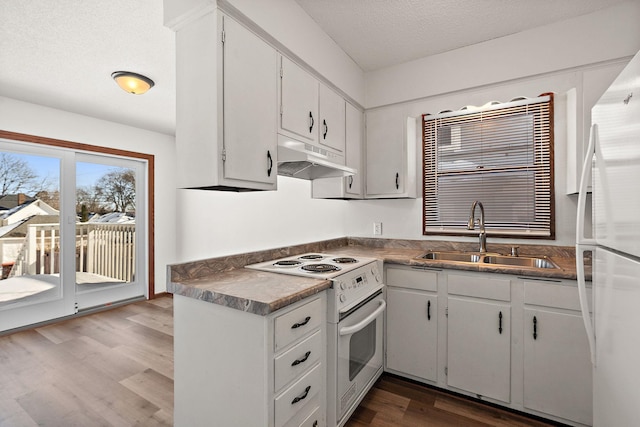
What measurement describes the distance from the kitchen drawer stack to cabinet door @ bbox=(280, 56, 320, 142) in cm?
118

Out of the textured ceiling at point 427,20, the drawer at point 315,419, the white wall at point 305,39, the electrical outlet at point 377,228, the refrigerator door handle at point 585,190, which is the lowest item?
the drawer at point 315,419

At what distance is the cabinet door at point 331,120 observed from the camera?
2361 mm

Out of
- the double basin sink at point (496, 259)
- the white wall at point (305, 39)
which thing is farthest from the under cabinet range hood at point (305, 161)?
the double basin sink at point (496, 259)

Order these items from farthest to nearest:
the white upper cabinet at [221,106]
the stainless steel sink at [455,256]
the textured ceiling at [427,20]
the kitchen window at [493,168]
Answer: the stainless steel sink at [455,256], the kitchen window at [493,168], the textured ceiling at [427,20], the white upper cabinet at [221,106]

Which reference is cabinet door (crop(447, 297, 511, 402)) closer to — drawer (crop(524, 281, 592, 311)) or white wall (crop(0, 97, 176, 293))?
drawer (crop(524, 281, 592, 311))

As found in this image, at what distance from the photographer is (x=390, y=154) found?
2.84m

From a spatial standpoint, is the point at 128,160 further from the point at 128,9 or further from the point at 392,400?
the point at 392,400

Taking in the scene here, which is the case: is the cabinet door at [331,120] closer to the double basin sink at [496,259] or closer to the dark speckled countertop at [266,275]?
the dark speckled countertop at [266,275]

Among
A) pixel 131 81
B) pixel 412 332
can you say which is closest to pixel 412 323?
pixel 412 332

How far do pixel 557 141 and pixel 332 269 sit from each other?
6.64 feet

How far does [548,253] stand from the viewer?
91.2 inches

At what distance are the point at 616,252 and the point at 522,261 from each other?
1.33 m

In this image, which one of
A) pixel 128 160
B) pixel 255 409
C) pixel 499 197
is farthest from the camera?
pixel 128 160

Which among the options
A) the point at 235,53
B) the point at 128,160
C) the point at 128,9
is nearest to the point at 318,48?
the point at 235,53
